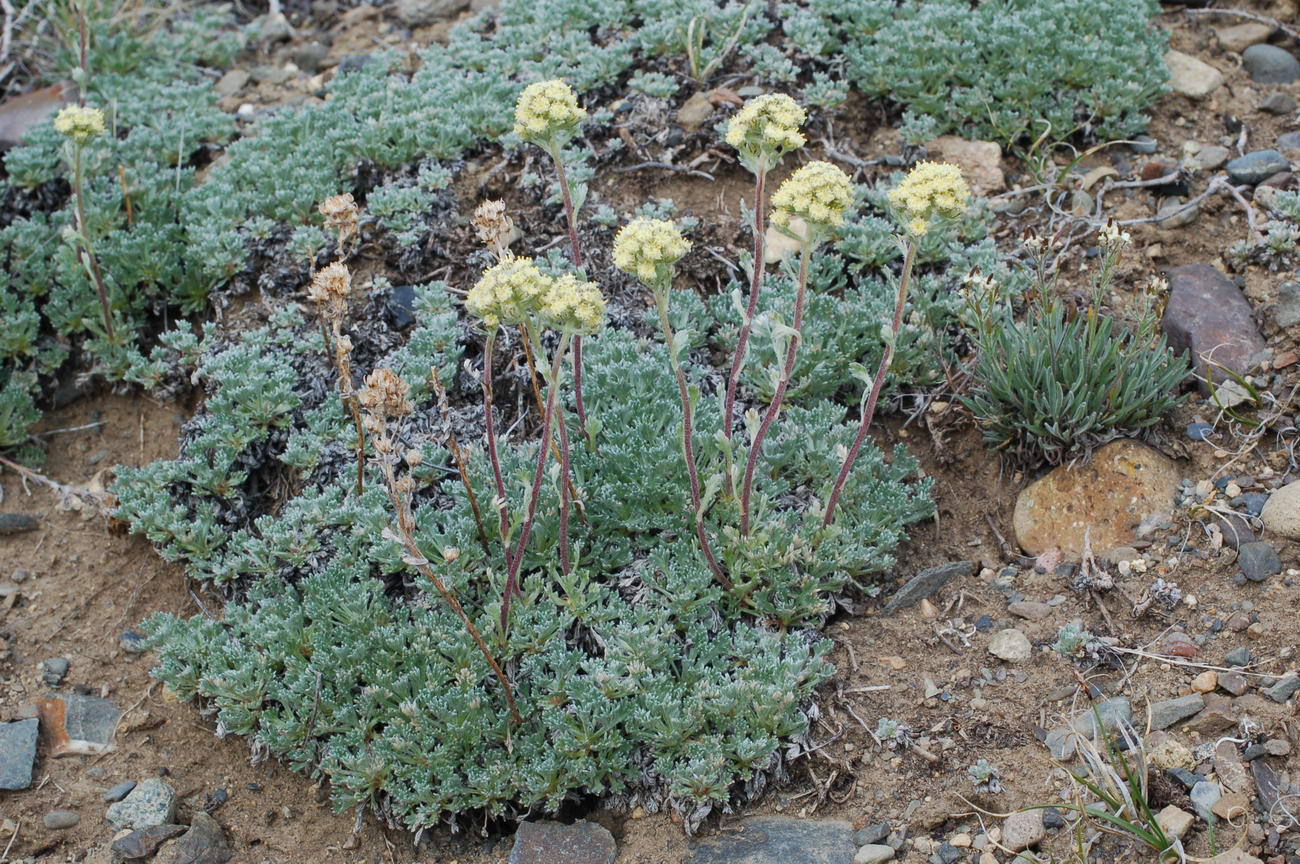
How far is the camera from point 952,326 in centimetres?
521

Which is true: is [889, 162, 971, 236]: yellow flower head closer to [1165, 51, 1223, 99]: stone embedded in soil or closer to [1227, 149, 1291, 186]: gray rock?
[1227, 149, 1291, 186]: gray rock

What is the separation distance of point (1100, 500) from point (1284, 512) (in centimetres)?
66

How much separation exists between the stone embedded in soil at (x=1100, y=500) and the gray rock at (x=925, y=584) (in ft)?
1.03

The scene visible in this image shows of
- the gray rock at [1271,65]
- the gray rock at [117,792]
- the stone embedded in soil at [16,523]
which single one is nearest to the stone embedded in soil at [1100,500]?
the gray rock at [1271,65]

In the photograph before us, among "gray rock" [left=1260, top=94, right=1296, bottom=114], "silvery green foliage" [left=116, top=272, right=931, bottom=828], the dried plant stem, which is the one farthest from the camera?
"gray rock" [left=1260, top=94, right=1296, bottom=114]

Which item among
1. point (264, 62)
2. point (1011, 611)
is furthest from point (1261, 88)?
point (264, 62)

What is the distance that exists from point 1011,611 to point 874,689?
0.64 metres

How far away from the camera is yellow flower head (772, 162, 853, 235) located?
3.31m

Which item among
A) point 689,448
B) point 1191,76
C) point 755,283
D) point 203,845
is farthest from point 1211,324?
point 203,845

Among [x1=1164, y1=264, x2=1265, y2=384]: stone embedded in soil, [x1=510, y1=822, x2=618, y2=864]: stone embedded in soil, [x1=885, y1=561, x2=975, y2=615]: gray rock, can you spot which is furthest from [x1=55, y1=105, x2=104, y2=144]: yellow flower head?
[x1=1164, y1=264, x2=1265, y2=384]: stone embedded in soil

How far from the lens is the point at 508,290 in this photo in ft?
10.7

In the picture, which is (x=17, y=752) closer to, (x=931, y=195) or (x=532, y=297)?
(x=532, y=297)

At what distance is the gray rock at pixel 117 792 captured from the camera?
13.6 feet

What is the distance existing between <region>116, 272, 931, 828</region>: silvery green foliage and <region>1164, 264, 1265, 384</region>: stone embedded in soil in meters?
1.31
